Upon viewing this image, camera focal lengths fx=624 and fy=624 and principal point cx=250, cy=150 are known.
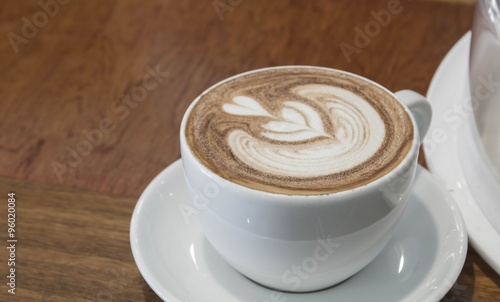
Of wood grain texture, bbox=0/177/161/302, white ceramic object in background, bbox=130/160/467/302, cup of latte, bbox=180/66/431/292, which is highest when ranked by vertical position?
cup of latte, bbox=180/66/431/292

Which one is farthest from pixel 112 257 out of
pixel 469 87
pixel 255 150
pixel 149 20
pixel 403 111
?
pixel 149 20

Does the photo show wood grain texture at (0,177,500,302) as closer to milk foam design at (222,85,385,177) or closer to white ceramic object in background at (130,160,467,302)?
white ceramic object in background at (130,160,467,302)

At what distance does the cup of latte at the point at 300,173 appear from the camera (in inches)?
18.6

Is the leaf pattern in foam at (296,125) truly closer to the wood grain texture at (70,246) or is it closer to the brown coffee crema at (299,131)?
the brown coffee crema at (299,131)

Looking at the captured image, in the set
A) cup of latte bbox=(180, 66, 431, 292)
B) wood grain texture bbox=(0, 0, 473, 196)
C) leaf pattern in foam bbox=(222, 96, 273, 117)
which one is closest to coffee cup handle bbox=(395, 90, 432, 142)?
cup of latte bbox=(180, 66, 431, 292)

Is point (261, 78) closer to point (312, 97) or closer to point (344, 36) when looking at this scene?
point (312, 97)

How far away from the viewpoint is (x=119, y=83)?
872mm

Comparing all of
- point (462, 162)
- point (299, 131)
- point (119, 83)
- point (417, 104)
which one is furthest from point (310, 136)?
point (119, 83)

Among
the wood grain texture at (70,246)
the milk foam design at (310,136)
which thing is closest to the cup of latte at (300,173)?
the milk foam design at (310,136)

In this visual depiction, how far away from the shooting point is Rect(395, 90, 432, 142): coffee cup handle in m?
0.59

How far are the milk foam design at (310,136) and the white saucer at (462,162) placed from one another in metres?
0.16

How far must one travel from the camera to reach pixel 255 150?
20.5 inches

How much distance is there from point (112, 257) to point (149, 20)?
0.53 m

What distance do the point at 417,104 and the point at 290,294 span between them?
0.21m
